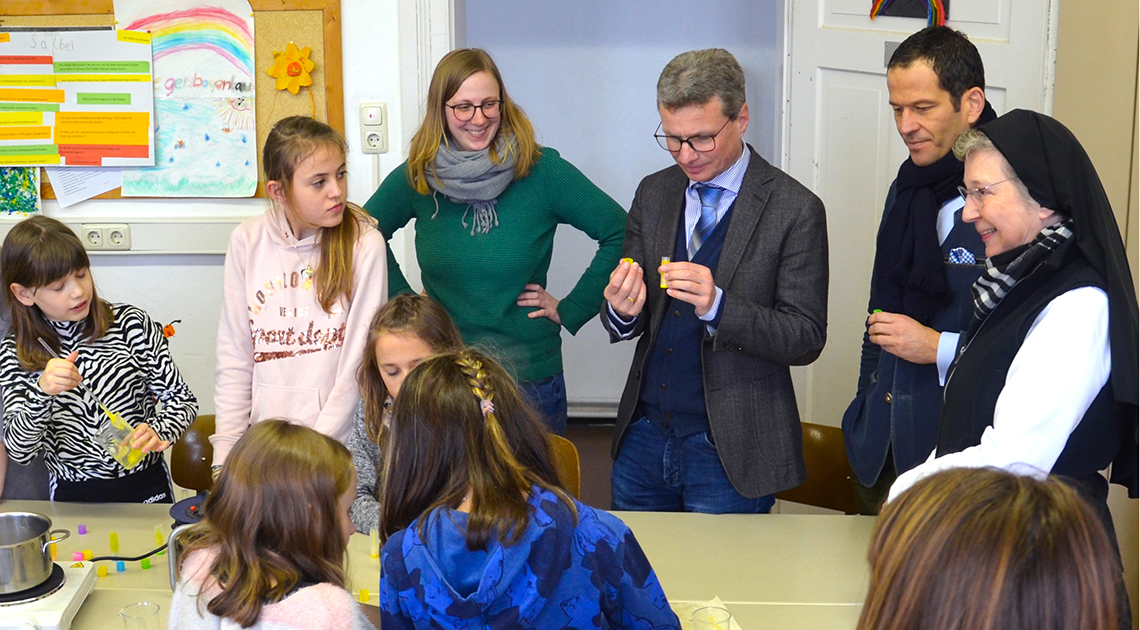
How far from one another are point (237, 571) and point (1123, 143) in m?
2.17

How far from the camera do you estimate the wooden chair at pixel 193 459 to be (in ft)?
8.25

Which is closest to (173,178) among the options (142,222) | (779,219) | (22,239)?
(142,222)

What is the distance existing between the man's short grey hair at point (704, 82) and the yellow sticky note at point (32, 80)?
2.36 m

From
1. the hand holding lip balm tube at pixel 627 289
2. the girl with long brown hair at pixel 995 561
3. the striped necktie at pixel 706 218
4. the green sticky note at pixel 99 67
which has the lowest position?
the girl with long brown hair at pixel 995 561

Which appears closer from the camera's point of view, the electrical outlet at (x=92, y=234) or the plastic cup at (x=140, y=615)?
the plastic cup at (x=140, y=615)

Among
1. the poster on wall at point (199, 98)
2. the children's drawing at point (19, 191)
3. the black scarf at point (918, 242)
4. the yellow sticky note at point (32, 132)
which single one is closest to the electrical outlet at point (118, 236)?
the poster on wall at point (199, 98)

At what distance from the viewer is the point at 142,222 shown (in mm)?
3475

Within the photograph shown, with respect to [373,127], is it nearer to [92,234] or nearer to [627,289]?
[92,234]

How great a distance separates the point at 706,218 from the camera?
2240 mm

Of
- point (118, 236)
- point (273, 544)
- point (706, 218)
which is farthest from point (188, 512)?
point (118, 236)

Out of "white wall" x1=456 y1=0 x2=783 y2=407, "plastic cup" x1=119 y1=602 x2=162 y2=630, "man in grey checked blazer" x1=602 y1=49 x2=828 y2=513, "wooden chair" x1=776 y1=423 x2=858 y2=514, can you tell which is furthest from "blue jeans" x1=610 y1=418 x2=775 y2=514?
"white wall" x1=456 y1=0 x2=783 y2=407

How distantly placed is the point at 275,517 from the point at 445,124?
1.31m

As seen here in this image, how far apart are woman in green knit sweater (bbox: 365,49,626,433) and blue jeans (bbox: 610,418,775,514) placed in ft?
1.13

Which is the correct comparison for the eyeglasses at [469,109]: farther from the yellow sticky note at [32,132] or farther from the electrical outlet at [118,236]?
the yellow sticky note at [32,132]
